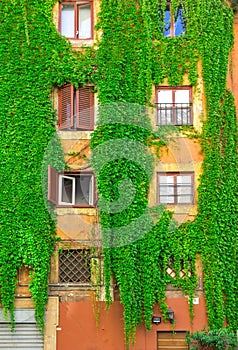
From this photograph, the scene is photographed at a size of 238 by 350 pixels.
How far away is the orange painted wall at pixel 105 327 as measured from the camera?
21.0 m

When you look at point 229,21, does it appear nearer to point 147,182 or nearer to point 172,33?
point 172,33

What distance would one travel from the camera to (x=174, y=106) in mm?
22688

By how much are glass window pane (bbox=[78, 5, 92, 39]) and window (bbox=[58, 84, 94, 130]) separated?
6.15ft

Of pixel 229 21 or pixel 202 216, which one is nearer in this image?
pixel 202 216

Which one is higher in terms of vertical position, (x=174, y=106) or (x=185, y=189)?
(x=174, y=106)

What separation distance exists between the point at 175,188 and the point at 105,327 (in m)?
4.72

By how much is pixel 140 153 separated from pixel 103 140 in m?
1.20

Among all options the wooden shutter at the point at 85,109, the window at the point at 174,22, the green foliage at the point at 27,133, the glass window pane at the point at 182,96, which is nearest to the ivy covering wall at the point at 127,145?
the green foliage at the point at 27,133

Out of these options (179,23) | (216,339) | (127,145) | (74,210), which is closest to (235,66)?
(179,23)

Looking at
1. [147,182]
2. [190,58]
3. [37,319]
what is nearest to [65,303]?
[37,319]

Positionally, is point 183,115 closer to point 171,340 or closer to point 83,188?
point 83,188

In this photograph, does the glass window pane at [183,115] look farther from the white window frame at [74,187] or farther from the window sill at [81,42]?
the window sill at [81,42]

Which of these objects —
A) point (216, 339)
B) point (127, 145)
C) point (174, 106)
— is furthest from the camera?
point (174, 106)

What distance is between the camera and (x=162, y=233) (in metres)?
21.4
